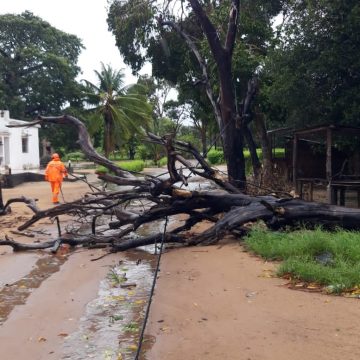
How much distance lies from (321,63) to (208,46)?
600 centimetres

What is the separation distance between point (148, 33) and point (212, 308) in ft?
53.3

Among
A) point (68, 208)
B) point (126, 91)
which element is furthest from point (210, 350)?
point (126, 91)

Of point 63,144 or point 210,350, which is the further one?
point 63,144

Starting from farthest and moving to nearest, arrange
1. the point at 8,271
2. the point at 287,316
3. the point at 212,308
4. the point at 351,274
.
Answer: the point at 8,271 < the point at 351,274 < the point at 212,308 < the point at 287,316

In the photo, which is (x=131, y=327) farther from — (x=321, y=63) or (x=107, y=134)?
(x=107, y=134)

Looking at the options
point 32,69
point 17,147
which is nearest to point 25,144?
point 17,147

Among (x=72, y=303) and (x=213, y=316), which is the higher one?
(x=213, y=316)

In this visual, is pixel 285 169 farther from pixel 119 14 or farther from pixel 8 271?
pixel 8 271

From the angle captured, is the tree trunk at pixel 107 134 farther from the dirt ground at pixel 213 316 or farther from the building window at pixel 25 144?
the dirt ground at pixel 213 316

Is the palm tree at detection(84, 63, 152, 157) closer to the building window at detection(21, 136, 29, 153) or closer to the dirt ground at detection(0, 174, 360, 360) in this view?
the building window at detection(21, 136, 29, 153)

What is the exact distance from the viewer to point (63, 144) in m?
44.0

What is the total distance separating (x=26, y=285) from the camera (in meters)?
7.45

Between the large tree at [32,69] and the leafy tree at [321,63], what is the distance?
110 ft

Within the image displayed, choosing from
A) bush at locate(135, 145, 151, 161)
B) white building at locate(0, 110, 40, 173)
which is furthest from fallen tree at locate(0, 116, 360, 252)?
bush at locate(135, 145, 151, 161)
